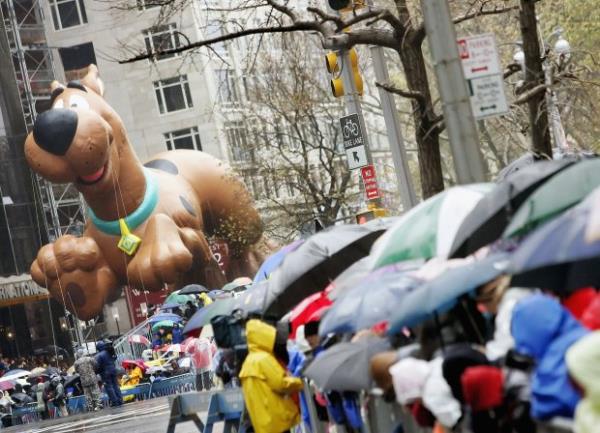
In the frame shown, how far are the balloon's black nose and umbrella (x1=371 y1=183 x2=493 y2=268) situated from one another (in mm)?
35079

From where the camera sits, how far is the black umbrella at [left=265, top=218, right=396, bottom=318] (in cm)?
1597

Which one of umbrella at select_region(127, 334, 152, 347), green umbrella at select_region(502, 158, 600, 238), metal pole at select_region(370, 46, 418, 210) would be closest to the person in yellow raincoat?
umbrella at select_region(127, 334, 152, 347)

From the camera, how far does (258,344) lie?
13.6 meters

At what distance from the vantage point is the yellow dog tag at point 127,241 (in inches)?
1976

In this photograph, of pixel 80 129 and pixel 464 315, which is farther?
pixel 80 129

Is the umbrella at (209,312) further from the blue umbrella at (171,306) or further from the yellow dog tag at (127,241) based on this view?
the yellow dog tag at (127,241)

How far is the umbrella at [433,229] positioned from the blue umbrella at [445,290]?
212cm

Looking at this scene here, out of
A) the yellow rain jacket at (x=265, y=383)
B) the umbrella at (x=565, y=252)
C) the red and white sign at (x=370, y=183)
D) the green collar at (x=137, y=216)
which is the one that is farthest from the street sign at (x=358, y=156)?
the green collar at (x=137, y=216)

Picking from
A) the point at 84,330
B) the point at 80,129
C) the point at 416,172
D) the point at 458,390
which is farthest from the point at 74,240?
the point at 458,390

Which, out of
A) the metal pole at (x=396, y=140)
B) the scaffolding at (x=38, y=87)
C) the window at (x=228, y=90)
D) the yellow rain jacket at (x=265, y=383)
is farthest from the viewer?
the window at (x=228, y=90)

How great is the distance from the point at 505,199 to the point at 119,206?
3983 cm

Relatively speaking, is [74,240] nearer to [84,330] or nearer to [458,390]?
[84,330]

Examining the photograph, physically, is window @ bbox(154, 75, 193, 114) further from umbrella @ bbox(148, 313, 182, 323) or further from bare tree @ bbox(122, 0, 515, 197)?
bare tree @ bbox(122, 0, 515, 197)

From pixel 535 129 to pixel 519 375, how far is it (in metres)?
9.09
